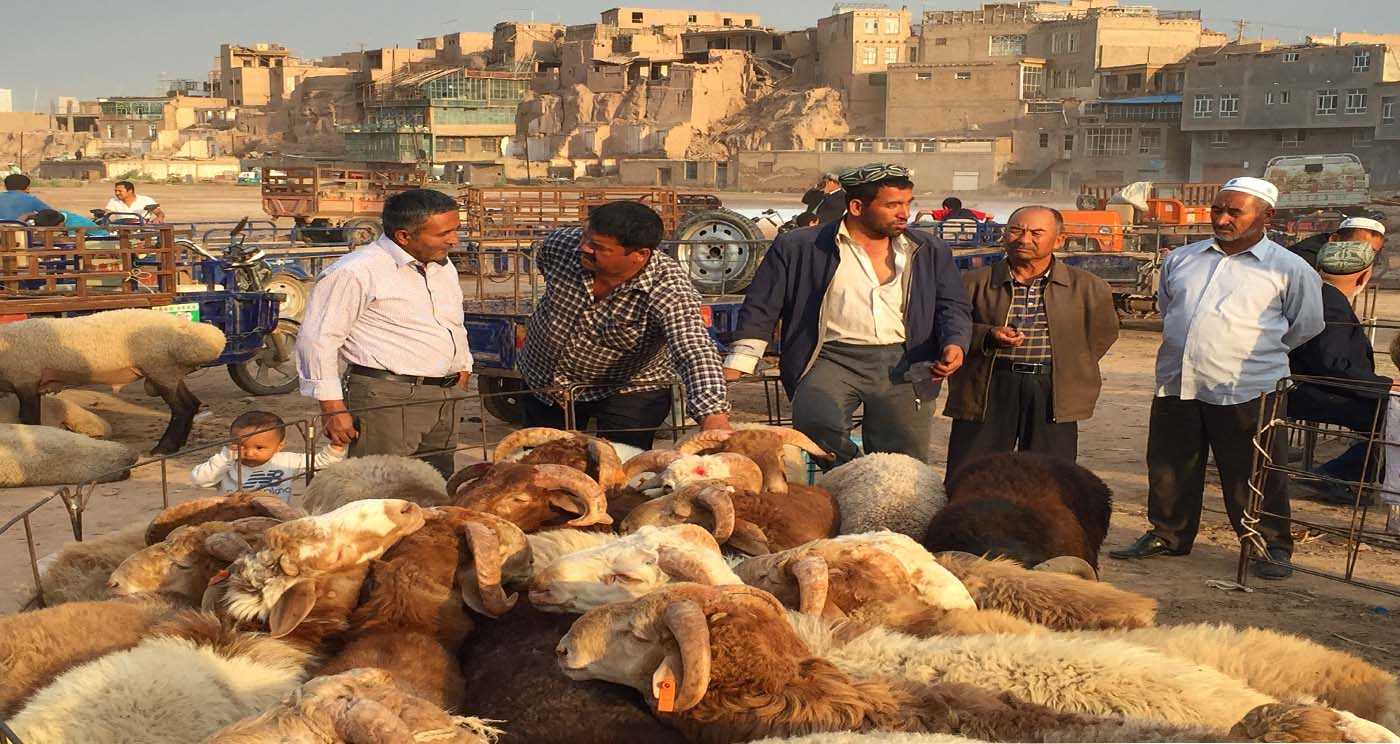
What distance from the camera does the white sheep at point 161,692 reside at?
2.94 metres

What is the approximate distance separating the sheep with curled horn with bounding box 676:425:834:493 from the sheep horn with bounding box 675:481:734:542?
622mm

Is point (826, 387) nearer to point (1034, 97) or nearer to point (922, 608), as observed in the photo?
point (922, 608)

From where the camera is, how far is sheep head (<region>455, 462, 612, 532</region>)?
14.5ft

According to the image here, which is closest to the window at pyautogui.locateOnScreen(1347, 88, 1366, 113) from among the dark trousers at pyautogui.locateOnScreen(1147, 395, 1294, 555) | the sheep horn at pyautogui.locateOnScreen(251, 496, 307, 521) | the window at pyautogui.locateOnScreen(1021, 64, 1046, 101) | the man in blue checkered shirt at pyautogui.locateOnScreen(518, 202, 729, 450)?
the window at pyautogui.locateOnScreen(1021, 64, 1046, 101)

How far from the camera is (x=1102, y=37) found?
84.1 meters

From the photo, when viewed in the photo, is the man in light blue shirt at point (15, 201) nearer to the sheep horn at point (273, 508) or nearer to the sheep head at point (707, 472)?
the sheep horn at point (273, 508)

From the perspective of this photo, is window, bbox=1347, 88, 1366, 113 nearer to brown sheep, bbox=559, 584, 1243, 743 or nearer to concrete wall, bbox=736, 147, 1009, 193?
concrete wall, bbox=736, 147, 1009, 193

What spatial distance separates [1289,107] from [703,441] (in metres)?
69.8

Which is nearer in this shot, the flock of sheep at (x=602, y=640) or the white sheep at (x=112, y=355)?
the flock of sheep at (x=602, y=640)

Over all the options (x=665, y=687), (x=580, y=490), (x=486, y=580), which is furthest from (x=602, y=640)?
(x=580, y=490)

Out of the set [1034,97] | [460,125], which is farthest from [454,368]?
→ [1034,97]

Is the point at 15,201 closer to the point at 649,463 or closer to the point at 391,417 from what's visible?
the point at 391,417

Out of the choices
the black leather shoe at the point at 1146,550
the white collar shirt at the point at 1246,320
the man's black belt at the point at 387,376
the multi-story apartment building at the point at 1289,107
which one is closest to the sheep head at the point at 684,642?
the man's black belt at the point at 387,376

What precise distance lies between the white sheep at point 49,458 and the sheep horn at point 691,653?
746 cm
